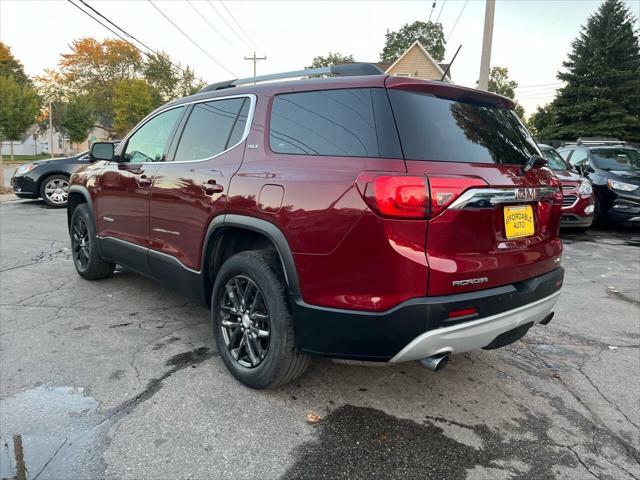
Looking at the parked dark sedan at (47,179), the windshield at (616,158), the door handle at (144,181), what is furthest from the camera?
the parked dark sedan at (47,179)

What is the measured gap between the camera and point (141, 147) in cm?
417

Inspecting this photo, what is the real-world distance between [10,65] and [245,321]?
2562 inches

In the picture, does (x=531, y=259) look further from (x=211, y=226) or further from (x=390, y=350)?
(x=211, y=226)

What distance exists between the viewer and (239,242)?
3.07m

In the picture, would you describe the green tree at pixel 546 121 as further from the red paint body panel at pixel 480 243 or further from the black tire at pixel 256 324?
the black tire at pixel 256 324

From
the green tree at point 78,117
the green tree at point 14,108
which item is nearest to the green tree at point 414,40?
the green tree at point 78,117

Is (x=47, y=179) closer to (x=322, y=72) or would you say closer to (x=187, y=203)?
(x=187, y=203)

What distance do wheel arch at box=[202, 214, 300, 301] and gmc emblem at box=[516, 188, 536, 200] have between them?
4.05ft

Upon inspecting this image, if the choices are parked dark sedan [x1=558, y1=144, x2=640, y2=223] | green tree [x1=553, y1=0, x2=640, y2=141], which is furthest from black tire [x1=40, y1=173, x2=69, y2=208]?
green tree [x1=553, y1=0, x2=640, y2=141]

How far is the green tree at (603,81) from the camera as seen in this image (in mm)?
32594

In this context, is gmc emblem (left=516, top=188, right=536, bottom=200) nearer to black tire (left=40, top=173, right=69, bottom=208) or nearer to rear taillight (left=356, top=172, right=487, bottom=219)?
rear taillight (left=356, top=172, right=487, bottom=219)

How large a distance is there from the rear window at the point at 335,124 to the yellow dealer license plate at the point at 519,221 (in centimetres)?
70

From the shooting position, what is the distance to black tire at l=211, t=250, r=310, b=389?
2564mm

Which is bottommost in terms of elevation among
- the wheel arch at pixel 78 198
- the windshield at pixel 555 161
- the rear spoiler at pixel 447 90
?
the wheel arch at pixel 78 198
